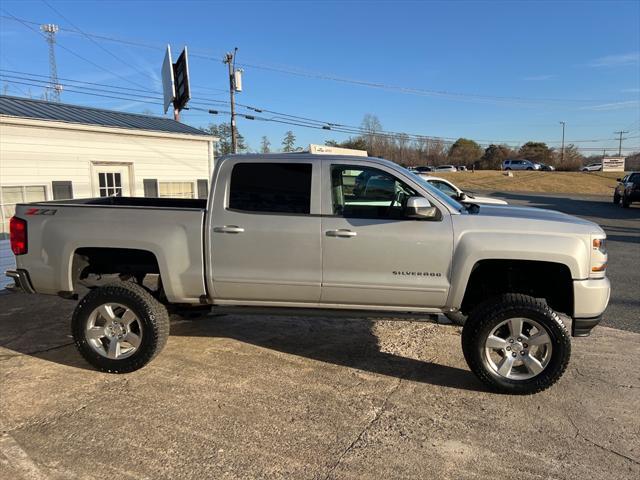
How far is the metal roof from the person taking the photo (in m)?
11.9

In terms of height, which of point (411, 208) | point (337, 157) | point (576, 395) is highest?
point (337, 157)

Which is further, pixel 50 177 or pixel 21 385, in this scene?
pixel 50 177

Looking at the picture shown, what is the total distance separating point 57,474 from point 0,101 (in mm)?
12457

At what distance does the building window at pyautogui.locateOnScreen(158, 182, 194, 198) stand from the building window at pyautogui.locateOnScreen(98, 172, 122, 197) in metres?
1.29

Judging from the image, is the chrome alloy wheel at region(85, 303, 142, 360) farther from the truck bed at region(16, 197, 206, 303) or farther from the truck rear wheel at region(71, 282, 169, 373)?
the truck bed at region(16, 197, 206, 303)

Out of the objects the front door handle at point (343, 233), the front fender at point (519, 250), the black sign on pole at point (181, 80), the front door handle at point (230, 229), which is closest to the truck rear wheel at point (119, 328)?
the front door handle at point (230, 229)

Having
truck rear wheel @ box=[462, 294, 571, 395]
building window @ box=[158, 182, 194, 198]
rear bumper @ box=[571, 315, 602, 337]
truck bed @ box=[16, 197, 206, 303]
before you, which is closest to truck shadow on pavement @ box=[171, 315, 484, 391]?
truck rear wheel @ box=[462, 294, 571, 395]

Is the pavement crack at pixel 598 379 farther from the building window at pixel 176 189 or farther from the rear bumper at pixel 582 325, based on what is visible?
the building window at pixel 176 189

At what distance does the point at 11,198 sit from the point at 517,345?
38.5 ft

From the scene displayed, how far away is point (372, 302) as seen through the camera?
419cm

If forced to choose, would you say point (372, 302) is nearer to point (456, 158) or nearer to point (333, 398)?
point (333, 398)

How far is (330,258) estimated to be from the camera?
416cm

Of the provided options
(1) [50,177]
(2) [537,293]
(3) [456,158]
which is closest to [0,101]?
(1) [50,177]

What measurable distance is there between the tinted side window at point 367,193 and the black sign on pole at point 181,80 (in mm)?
15092
